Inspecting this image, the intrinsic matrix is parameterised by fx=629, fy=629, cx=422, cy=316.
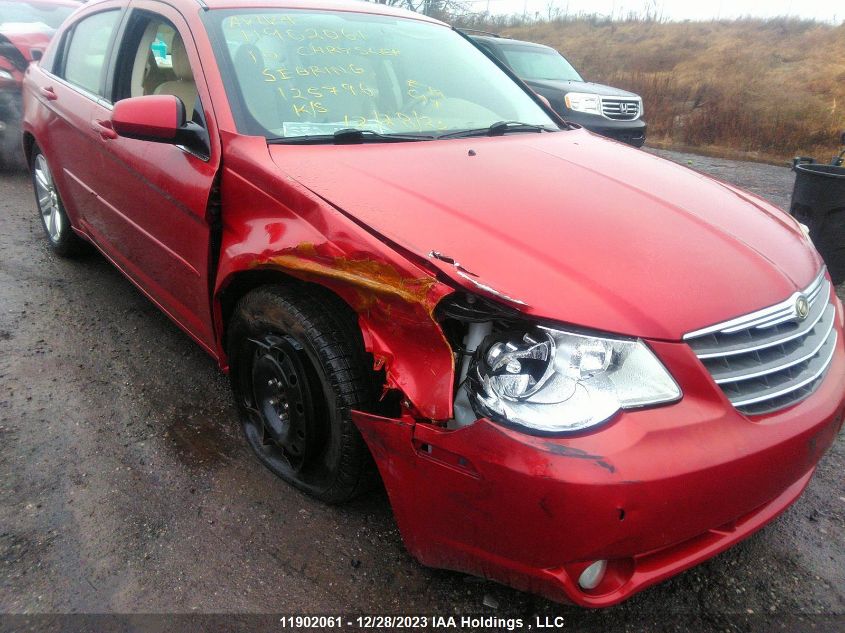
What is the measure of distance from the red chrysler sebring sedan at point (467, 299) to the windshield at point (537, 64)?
7.00 meters

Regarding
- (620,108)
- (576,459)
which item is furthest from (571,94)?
(576,459)

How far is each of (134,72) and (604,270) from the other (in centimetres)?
247

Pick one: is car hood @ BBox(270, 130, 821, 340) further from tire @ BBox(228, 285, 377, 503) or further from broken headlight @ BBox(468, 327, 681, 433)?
tire @ BBox(228, 285, 377, 503)

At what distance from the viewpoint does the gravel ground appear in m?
1.82

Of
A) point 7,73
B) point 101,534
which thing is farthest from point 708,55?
point 101,534

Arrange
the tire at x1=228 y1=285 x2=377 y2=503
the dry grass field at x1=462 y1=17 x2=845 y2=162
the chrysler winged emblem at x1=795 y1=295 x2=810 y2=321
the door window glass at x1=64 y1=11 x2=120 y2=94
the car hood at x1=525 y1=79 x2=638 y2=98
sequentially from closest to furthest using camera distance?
the chrysler winged emblem at x1=795 y1=295 x2=810 y2=321 < the tire at x1=228 y1=285 x2=377 y2=503 < the door window glass at x1=64 y1=11 x2=120 y2=94 < the car hood at x1=525 y1=79 x2=638 y2=98 < the dry grass field at x1=462 y1=17 x2=845 y2=162

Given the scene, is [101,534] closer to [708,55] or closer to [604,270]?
[604,270]

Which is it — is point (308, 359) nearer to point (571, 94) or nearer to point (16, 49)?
point (16, 49)

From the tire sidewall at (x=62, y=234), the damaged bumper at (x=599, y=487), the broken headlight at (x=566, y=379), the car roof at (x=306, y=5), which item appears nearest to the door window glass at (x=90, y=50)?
the tire sidewall at (x=62, y=234)

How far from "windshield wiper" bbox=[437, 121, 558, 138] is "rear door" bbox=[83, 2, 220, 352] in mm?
945

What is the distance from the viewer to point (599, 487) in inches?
53.1

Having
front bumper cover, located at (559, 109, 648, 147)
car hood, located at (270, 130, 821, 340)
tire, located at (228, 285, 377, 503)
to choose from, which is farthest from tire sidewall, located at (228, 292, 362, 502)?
front bumper cover, located at (559, 109, 648, 147)

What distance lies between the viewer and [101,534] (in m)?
2.05

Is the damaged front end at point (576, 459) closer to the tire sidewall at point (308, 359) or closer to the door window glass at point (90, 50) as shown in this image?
the tire sidewall at point (308, 359)
